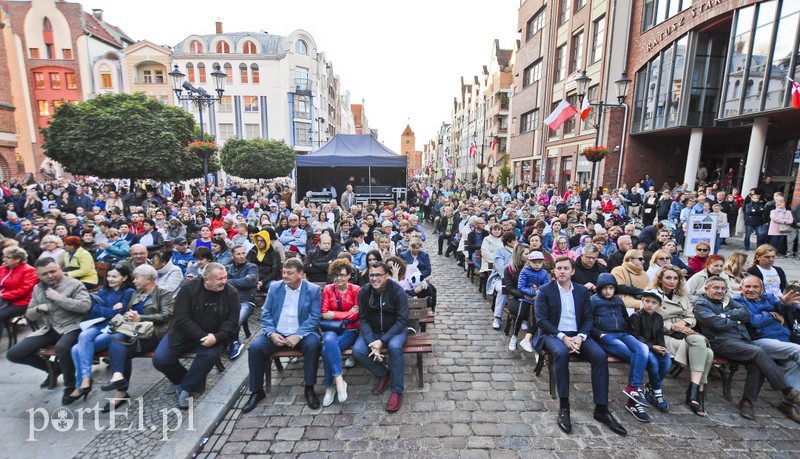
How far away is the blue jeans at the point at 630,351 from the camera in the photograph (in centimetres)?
405

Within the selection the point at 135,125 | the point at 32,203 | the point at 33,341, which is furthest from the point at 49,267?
the point at 135,125

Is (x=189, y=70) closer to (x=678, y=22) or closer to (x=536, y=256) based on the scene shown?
(x=678, y=22)

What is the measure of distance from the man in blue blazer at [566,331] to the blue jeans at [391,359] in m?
1.67

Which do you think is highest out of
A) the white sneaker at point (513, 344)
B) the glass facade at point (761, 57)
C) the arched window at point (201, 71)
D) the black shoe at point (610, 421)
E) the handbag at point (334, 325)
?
the arched window at point (201, 71)

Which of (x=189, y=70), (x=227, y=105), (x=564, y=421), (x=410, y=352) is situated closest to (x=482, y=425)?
(x=564, y=421)

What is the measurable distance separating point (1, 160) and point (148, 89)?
30.5m

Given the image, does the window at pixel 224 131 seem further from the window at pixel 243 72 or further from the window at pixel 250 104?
the window at pixel 243 72

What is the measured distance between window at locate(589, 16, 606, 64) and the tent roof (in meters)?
12.6

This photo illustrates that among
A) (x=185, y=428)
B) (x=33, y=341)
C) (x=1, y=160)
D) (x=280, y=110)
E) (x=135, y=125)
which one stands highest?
(x=280, y=110)

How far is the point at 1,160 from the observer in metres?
18.3


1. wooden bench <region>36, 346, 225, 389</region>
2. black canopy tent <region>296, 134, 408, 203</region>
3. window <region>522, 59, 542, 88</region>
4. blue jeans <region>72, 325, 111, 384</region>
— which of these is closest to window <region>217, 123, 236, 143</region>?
black canopy tent <region>296, 134, 408, 203</region>

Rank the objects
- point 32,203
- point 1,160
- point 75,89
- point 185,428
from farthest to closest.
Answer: point 75,89 < point 1,160 < point 32,203 < point 185,428

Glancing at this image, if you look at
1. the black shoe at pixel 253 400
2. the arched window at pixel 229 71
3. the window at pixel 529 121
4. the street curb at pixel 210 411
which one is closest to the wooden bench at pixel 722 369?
the black shoe at pixel 253 400

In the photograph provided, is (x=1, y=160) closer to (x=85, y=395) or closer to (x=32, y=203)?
(x=32, y=203)
